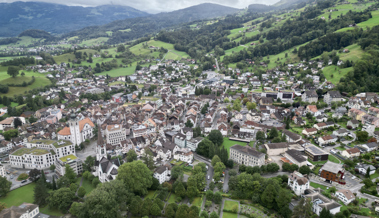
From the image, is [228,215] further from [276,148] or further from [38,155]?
[38,155]

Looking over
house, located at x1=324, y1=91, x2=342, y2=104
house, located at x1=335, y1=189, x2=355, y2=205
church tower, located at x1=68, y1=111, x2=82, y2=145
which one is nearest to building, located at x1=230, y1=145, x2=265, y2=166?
house, located at x1=335, y1=189, x2=355, y2=205

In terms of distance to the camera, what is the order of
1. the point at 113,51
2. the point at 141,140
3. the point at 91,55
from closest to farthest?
the point at 141,140
the point at 91,55
the point at 113,51

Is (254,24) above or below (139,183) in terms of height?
above

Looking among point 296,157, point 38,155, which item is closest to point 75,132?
point 38,155

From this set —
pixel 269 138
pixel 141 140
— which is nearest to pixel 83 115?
pixel 141 140

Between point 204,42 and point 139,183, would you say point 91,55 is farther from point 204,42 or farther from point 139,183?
point 139,183

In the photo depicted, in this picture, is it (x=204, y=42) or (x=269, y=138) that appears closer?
(x=269, y=138)
